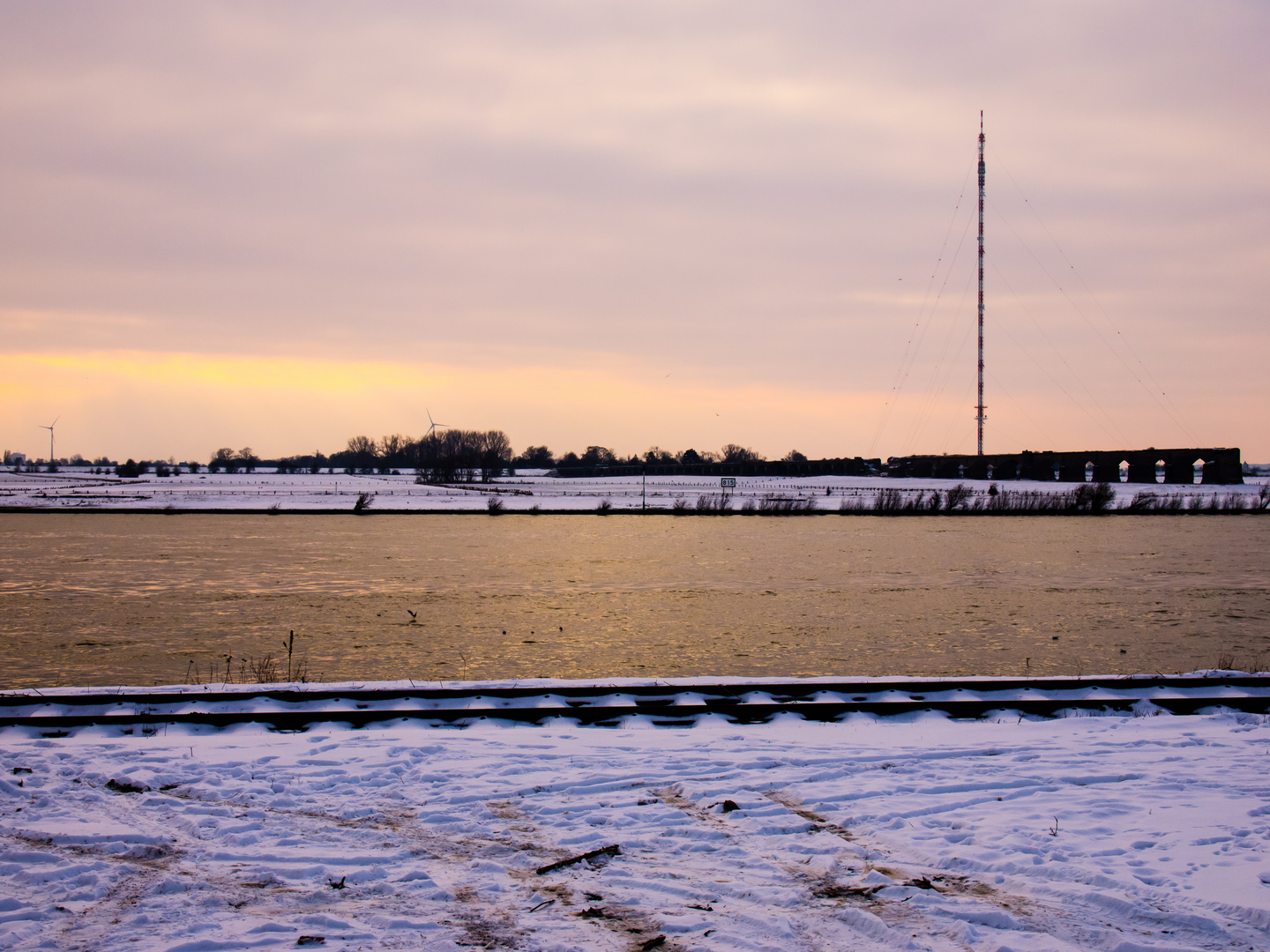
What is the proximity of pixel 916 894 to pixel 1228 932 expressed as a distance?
5.22 feet

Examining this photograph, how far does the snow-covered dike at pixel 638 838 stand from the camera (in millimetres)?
5043

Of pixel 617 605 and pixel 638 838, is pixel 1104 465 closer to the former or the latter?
pixel 617 605

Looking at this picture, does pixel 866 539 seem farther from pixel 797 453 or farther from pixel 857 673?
pixel 797 453

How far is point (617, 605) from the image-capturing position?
22.3 m

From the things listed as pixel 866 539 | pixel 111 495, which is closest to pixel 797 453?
pixel 111 495

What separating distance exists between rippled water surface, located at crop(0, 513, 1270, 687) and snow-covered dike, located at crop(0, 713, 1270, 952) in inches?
217

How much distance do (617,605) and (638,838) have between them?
632 inches

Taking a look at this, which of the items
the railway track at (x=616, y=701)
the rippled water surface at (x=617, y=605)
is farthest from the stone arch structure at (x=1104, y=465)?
the railway track at (x=616, y=701)

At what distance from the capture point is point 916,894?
17.8 feet

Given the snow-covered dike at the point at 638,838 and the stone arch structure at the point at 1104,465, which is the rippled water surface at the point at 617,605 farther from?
the stone arch structure at the point at 1104,465

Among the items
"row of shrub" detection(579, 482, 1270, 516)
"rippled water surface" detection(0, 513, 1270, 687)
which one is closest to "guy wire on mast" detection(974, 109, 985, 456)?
"row of shrub" detection(579, 482, 1270, 516)

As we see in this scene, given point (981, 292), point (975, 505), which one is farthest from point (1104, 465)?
point (975, 505)

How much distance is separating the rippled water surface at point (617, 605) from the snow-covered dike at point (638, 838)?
5.51 metres

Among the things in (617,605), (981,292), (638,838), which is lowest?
(617,605)
